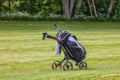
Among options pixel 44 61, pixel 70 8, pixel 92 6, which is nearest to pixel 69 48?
pixel 44 61

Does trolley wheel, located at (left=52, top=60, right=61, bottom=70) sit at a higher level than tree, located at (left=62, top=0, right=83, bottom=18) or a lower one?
higher

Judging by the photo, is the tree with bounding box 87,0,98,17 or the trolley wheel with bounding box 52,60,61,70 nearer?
the trolley wheel with bounding box 52,60,61,70

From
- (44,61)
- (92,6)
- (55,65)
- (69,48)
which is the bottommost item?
(92,6)

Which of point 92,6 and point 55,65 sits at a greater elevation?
point 55,65

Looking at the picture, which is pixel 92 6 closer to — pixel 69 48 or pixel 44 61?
pixel 44 61

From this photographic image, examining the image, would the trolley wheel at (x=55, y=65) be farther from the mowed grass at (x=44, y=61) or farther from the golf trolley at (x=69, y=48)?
the golf trolley at (x=69, y=48)

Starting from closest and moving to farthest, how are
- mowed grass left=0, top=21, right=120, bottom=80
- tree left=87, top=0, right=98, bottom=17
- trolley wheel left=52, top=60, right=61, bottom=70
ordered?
mowed grass left=0, top=21, right=120, bottom=80 → trolley wheel left=52, top=60, right=61, bottom=70 → tree left=87, top=0, right=98, bottom=17

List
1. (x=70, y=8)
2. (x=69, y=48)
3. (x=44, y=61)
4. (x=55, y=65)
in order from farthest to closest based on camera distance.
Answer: (x=70, y=8), (x=44, y=61), (x=55, y=65), (x=69, y=48)

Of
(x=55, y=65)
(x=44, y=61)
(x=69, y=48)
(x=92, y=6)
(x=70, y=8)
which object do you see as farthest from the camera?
(x=92, y=6)

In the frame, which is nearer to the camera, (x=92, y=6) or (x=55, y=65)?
(x=55, y=65)

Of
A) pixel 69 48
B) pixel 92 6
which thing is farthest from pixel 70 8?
pixel 69 48

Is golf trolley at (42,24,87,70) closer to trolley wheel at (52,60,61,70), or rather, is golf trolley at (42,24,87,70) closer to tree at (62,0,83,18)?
trolley wheel at (52,60,61,70)

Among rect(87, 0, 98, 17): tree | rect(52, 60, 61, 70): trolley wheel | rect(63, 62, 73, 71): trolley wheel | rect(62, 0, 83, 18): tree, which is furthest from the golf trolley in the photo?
rect(87, 0, 98, 17): tree

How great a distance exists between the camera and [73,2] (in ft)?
142
